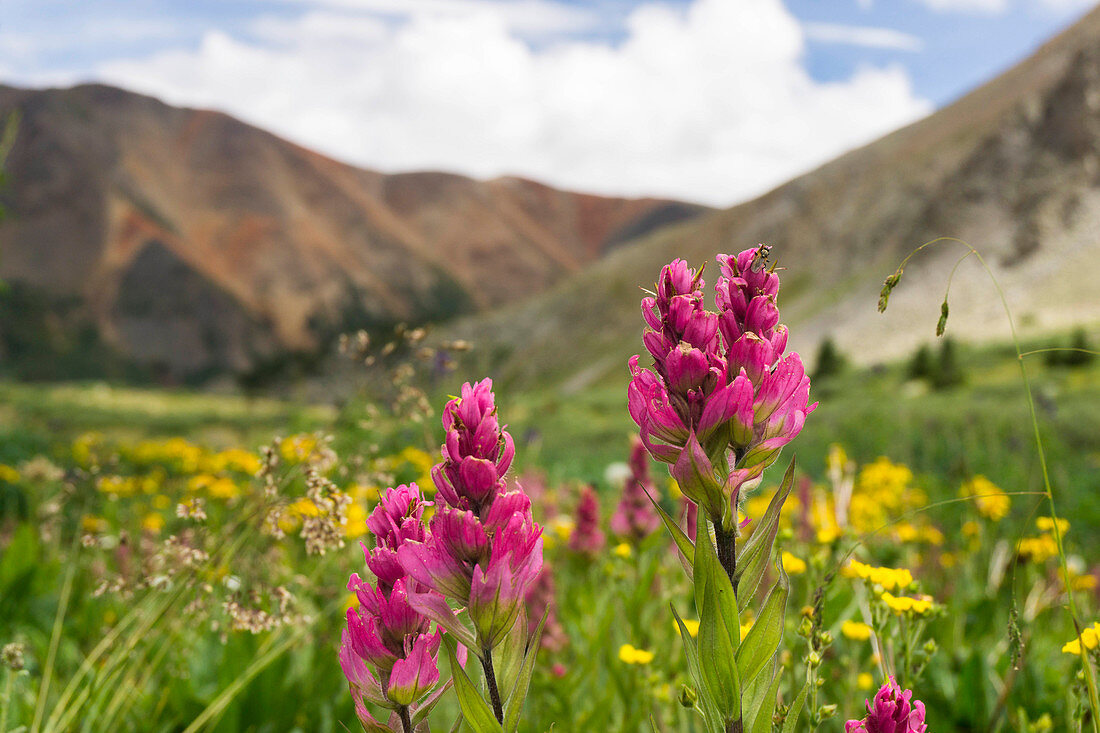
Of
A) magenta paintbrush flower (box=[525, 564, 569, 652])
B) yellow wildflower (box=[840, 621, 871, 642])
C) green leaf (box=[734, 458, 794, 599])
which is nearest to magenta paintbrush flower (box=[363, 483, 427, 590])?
green leaf (box=[734, 458, 794, 599])

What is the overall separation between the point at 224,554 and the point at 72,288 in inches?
3887

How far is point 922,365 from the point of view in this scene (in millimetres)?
19875

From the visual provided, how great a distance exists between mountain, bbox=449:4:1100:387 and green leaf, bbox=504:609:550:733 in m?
6.90

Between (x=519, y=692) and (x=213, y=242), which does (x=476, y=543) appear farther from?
(x=213, y=242)

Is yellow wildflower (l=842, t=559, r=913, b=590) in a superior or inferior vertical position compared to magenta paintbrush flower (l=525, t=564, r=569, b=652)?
superior

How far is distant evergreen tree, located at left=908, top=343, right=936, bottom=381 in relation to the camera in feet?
63.9

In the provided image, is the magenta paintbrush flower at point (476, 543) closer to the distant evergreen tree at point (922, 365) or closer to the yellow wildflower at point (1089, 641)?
the yellow wildflower at point (1089, 641)

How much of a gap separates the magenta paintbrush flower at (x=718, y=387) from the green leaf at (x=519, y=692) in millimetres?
284

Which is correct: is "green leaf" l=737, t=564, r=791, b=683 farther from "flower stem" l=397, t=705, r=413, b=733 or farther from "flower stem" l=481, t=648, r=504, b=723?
"flower stem" l=397, t=705, r=413, b=733

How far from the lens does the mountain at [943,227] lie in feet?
97.2

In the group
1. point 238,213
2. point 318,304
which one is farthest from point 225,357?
point 238,213

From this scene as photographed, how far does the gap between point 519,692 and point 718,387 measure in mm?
459

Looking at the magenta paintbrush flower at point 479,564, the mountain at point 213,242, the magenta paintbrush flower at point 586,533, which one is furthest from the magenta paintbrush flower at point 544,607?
the mountain at point 213,242

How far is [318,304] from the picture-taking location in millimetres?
96625
